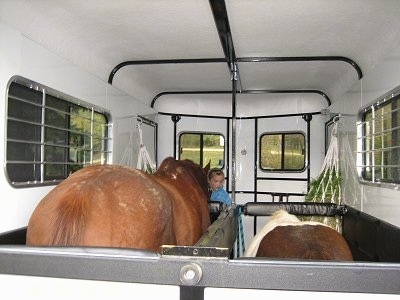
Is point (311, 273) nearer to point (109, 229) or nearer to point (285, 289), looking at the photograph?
point (285, 289)

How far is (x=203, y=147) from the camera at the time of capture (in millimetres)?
7004

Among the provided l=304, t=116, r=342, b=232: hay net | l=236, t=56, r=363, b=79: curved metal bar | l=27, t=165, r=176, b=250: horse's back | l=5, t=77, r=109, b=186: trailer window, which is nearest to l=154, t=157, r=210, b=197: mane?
l=5, t=77, r=109, b=186: trailer window

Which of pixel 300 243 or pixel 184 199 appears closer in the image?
pixel 300 243

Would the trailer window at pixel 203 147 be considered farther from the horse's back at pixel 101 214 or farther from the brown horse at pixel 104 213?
the horse's back at pixel 101 214

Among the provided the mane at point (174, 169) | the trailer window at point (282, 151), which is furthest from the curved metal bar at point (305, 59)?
the trailer window at point (282, 151)

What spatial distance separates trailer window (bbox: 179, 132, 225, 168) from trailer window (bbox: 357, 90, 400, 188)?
358cm

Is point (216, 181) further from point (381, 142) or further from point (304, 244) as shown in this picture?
point (304, 244)

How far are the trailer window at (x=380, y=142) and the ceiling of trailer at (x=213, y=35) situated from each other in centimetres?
53

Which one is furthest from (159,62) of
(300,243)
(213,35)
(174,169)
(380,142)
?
(300,243)

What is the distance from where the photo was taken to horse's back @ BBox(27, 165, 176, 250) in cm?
171

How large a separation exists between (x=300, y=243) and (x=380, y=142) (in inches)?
56.1

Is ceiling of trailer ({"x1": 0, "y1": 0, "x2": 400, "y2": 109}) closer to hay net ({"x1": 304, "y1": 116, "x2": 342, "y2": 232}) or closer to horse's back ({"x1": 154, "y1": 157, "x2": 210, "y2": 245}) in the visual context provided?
hay net ({"x1": 304, "y1": 116, "x2": 342, "y2": 232})

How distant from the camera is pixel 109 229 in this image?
5.76 ft

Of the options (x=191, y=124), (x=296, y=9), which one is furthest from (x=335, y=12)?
(x=191, y=124)
